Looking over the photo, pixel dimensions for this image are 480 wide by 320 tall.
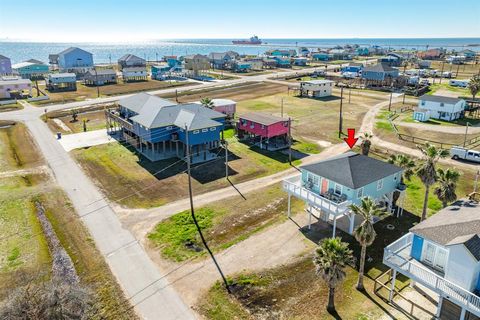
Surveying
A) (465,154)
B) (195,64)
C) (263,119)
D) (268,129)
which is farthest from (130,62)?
(465,154)

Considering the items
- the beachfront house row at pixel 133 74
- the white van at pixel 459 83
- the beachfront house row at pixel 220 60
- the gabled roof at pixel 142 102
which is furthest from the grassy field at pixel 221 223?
the beachfront house row at pixel 220 60

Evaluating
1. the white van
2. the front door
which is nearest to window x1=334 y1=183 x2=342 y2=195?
the front door

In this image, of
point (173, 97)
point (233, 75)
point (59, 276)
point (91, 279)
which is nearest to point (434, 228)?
point (91, 279)

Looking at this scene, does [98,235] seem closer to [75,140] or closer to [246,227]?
[246,227]

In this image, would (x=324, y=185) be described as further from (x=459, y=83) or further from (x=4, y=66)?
(x=4, y=66)

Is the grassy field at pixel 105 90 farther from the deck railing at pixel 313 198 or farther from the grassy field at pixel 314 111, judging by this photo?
the deck railing at pixel 313 198

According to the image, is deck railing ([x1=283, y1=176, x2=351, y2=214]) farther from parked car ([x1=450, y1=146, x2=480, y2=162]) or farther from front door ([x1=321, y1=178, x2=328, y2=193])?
parked car ([x1=450, y1=146, x2=480, y2=162])
